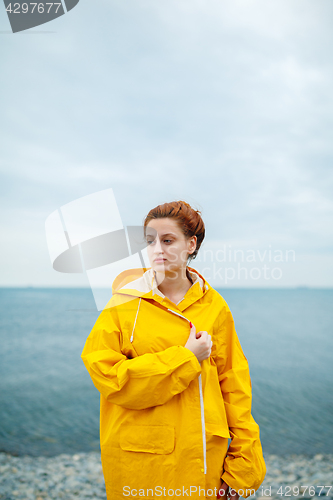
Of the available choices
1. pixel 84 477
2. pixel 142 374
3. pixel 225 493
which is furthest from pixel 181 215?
pixel 84 477

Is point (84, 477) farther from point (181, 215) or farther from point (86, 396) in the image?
point (181, 215)

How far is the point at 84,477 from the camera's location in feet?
20.5

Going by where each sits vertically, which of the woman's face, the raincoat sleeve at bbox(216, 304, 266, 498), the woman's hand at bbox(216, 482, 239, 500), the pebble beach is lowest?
the pebble beach

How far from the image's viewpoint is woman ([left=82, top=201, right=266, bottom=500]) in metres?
2.02

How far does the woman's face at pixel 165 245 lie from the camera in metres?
2.31

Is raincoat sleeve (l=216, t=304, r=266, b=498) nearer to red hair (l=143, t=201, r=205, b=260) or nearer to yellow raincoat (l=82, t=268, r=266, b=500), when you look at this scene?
yellow raincoat (l=82, t=268, r=266, b=500)

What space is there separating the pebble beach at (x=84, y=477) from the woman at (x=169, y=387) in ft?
15.4

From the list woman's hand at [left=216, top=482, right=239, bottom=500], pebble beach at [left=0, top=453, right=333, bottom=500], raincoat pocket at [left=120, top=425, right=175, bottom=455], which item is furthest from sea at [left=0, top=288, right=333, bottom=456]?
woman's hand at [left=216, top=482, right=239, bottom=500]

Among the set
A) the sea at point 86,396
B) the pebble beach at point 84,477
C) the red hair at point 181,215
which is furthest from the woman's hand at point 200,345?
the pebble beach at point 84,477

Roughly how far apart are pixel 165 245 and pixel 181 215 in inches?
10.4

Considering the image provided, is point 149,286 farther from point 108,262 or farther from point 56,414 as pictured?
point 56,414

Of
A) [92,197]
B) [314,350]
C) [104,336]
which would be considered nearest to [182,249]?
[104,336]

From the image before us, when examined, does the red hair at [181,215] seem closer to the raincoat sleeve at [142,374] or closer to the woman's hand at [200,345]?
the woman's hand at [200,345]

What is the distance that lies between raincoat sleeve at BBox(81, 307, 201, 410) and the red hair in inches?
35.1
